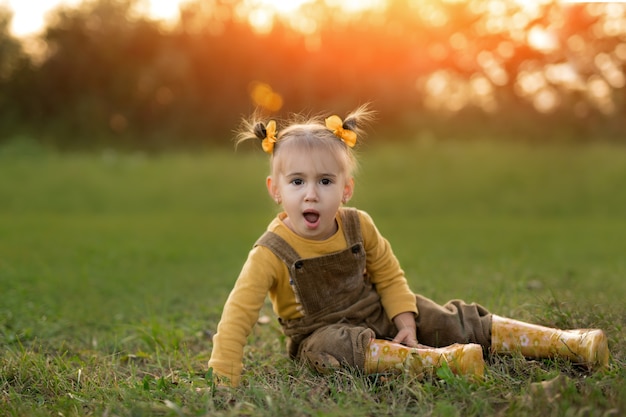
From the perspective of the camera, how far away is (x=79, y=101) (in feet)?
55.0

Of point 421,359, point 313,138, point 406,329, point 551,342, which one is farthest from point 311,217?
point 551,342

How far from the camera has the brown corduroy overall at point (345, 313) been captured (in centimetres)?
293

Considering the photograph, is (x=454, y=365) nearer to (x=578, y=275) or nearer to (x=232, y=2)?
(x=578, y=275)

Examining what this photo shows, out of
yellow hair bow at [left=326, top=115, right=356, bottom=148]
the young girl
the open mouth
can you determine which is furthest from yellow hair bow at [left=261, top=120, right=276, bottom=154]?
the open mouth

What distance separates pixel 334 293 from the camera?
310 centimetres

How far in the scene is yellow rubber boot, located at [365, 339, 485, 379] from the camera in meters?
2.57

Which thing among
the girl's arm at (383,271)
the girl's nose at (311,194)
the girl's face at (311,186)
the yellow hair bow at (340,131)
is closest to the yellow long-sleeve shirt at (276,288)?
the girl's arm at (383,271)

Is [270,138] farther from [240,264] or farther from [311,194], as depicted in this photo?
[240,264]

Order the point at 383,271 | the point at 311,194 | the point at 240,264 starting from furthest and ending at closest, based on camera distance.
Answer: the point at 240,264 → the point at 383,271 → the point at 311,194

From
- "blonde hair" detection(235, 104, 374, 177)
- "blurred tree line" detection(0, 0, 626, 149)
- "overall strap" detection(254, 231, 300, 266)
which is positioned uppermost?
"blurred tree line" detection(0, 0, 626, 149)

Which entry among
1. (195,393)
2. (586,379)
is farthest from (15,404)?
(586,379)

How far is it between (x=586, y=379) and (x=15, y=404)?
1985mm

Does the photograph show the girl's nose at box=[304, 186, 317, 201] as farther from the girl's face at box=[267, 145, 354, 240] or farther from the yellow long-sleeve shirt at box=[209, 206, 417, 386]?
the yellow long-sleeve shirt at box=[209, 206, 417, 386]

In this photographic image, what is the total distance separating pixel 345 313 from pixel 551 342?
826mm
